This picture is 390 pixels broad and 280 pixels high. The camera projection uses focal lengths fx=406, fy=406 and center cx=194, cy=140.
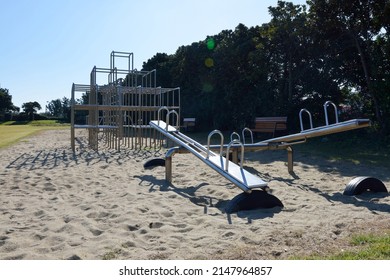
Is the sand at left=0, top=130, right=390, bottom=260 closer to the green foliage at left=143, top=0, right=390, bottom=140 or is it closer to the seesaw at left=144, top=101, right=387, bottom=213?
the seesaw at left=144, top=101, right=387, bottom=213

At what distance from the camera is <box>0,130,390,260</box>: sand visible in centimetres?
318

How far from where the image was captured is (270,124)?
15258 millimetres

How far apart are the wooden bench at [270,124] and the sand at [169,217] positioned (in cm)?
750

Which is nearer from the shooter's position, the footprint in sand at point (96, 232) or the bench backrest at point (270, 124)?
the footprint in sand at point (96, 232)

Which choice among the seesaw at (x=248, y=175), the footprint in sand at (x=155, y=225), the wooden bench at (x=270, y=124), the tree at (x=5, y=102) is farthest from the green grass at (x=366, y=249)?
the tree at (x=5, y=102)

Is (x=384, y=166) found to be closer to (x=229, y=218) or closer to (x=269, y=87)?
(x=229, y=218)

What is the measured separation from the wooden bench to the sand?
24.6 ft

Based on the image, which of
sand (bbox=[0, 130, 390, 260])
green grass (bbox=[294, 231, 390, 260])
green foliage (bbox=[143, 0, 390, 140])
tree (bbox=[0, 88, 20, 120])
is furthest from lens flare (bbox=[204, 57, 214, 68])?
tree (bbox=[0, 88, 20, 120])

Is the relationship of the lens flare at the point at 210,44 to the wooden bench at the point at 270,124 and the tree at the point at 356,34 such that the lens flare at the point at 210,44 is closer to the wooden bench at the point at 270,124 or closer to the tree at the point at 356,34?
the wooden bench at the point at 270,124

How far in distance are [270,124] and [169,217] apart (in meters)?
11.6

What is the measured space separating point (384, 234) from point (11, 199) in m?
4.20

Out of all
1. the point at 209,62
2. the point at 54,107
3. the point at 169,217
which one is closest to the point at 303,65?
the point at 209,62

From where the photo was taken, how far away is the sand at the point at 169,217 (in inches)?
125

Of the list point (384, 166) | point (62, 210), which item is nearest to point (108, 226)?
point (62, 210)
